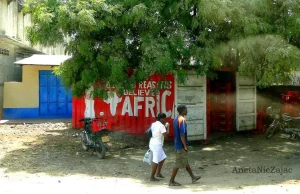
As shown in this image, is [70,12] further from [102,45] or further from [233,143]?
[233,143]

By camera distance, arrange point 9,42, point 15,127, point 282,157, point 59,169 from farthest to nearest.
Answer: point 9,42, point 15,127, point 282,157, point 59,169

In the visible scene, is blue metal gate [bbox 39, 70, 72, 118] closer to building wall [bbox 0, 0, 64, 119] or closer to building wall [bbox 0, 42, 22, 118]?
building wall [bbox 0, 0, 64, 119]

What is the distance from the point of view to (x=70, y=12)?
8.56 metres

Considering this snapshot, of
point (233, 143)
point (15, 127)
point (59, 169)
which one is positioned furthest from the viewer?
point (15, 127)

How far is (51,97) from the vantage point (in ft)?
57.8

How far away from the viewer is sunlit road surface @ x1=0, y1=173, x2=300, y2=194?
6.61 m

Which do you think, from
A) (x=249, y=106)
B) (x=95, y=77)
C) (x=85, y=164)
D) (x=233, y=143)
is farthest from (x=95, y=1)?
(x=249, y=106)

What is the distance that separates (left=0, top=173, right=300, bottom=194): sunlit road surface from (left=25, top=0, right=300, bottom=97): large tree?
2.55 metres

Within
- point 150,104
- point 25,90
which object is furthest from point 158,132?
point 25,90

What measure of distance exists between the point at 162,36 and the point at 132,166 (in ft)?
10.6

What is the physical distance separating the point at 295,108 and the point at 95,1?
343 inches

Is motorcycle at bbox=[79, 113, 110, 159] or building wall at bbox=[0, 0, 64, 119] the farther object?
building wall at bbox=[0, 0, 64, 119]

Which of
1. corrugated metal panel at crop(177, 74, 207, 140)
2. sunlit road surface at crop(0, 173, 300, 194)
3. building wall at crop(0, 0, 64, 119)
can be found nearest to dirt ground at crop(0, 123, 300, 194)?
sunlit road surface at crop(0, 173, 300, 194)

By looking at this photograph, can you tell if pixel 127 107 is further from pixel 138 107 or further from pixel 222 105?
pixel 222 105
